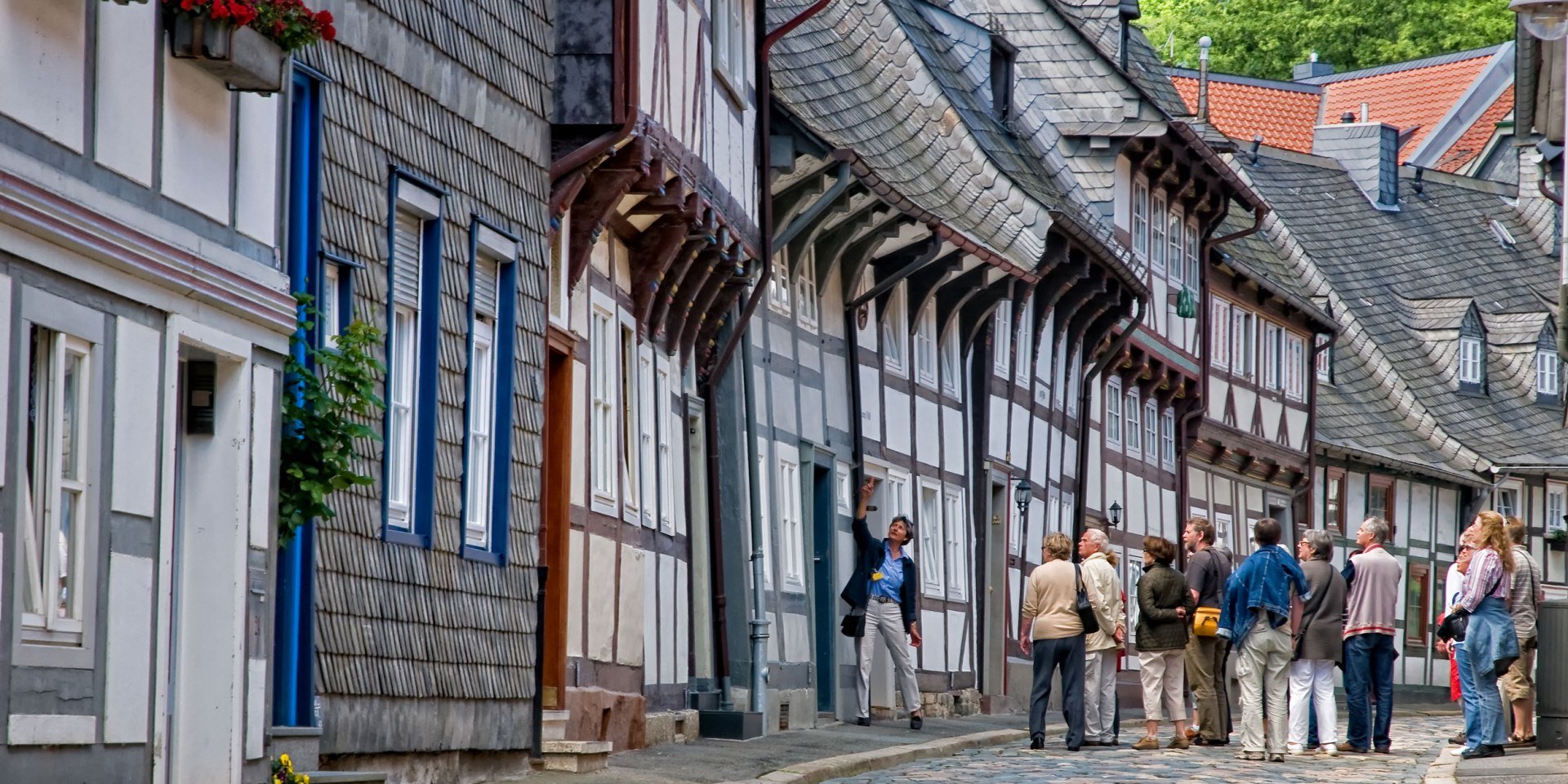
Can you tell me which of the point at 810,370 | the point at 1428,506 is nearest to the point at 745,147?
the point at 810,370

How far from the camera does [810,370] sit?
853 inches

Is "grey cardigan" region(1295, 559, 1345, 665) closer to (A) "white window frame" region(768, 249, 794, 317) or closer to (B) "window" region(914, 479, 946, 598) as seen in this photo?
(A) "white window frame" region(768, 249, 794, 317)

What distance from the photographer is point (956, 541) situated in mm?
25891

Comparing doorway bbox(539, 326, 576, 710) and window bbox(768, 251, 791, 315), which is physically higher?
window bbox(768, 251, 791, 315)

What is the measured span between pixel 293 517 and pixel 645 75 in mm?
5012

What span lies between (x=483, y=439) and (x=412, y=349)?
3.70 ft

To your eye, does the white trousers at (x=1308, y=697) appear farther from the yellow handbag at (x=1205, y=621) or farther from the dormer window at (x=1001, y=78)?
the dormer window at (x=1001, y=78)

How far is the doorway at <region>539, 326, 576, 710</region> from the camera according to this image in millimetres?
14852

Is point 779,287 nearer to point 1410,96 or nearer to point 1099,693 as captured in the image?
point 1099,693

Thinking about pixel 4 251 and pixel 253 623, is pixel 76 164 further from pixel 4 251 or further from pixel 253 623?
pixel 253 623

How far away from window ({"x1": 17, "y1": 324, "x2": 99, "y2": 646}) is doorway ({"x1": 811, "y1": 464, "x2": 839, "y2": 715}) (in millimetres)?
13640

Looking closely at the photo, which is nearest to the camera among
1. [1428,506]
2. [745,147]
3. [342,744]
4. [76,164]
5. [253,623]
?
[76,164]

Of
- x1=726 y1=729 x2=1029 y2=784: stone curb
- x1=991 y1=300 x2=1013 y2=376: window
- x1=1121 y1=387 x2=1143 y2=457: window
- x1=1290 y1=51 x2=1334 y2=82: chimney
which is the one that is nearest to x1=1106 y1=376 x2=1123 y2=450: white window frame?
x1=1121 y1=387 x2=1143 y2=457: window

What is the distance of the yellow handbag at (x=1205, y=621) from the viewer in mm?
18469
